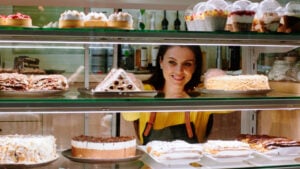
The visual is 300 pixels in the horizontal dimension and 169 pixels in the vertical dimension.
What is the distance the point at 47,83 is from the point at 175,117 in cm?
126

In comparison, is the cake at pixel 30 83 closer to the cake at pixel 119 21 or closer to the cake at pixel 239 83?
the cake at pixel 119 21

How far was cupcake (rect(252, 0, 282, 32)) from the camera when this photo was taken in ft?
7.78

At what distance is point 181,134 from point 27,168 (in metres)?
1.35

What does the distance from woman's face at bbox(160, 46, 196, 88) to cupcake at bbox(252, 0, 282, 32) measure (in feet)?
2.67

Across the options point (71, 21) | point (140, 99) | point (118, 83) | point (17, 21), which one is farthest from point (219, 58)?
point (17, 21)

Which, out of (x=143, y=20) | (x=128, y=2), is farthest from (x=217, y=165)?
(x=143, y=20)

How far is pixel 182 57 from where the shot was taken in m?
3.23

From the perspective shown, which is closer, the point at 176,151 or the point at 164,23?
the point at 176,151

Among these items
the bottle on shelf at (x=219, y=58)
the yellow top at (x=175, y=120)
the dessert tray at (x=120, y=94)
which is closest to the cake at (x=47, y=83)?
the dessert tray at (x=120, y=94)

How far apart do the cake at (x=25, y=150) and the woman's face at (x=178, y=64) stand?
1.11 metres

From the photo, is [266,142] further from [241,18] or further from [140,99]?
[140,99]

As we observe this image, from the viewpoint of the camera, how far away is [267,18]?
7.77 feet

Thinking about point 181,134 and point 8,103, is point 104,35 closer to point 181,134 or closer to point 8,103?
point 8,103

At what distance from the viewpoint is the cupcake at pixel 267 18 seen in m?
2.37
